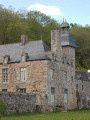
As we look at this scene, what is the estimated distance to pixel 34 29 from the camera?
64875 mm

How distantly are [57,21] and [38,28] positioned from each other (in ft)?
36.7

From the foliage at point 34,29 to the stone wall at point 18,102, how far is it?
2044cm

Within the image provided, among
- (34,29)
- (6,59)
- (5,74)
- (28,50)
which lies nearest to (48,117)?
(5,74)

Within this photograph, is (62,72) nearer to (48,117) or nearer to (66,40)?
(66,40)

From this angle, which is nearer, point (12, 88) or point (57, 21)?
point (12, 88)

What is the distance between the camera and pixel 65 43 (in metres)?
42.6

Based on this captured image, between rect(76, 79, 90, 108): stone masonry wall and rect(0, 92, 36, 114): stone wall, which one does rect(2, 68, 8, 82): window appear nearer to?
rect(0, 92, 36, 114): stone wall

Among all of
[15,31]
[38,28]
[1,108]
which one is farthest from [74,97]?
[38,28]

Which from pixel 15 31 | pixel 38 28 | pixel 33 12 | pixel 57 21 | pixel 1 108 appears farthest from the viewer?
pixel 57 21

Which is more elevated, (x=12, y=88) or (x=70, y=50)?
(x=70, y=50)

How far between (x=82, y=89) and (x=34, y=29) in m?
20.9

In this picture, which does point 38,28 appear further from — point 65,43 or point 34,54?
point 34,54

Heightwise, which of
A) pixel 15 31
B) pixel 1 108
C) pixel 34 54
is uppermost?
pixel 15 31

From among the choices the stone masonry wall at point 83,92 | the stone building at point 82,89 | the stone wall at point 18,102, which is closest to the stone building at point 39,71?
the stone wall at point 18,102
